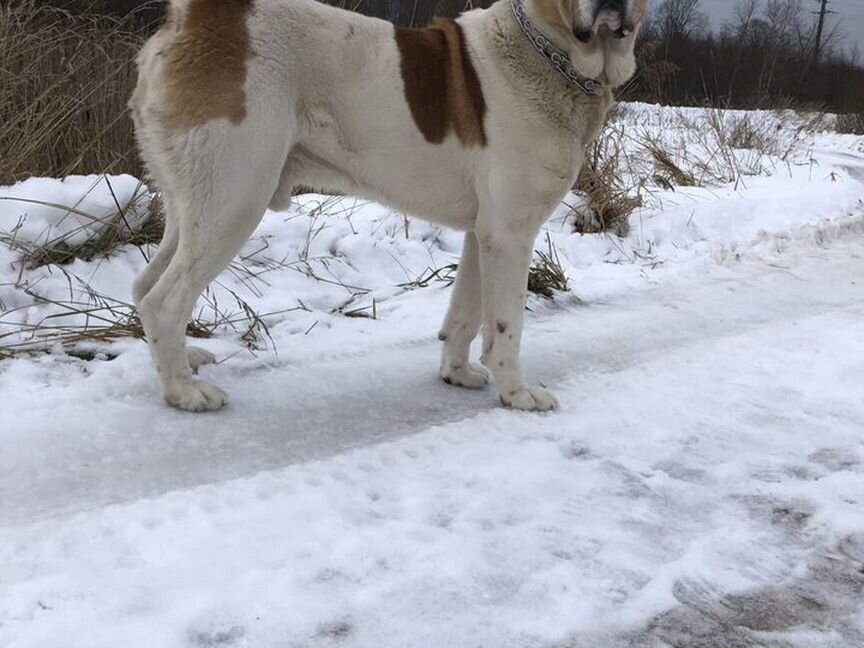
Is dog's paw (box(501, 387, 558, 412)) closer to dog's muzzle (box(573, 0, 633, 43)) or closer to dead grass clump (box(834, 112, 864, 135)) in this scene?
dog's muzzle (box(573, 0, 633, 43))

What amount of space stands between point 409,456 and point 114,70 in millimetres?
4035

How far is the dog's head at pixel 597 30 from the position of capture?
10.1ft

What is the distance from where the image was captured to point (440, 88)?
3.13m

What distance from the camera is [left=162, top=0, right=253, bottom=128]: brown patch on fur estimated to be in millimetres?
2826

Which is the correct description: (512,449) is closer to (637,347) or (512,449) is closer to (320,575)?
(320,575)

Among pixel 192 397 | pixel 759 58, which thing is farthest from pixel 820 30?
pixel 192 397

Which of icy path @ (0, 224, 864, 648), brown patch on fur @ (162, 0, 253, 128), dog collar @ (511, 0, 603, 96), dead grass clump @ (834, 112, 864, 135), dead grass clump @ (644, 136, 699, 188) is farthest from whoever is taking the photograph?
dead grass clump @ (834, 112, 864, 135)

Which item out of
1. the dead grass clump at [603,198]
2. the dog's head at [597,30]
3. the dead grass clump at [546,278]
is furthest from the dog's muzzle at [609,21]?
the dead grass clump at [603,198]

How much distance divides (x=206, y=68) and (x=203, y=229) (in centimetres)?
57

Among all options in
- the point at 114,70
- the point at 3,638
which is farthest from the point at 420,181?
the point at 114,70

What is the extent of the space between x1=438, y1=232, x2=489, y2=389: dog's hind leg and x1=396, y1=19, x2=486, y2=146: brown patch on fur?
56cm

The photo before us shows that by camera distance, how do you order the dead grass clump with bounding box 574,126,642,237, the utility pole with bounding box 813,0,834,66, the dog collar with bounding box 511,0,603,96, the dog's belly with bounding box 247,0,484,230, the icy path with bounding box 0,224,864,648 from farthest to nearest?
the utility pole with bounding box 813,0,834,66 → the dead grass clump with bounding box 574,126,642,237 → the dog collar with bounding box 511,0,603,96 → the dog's belly with bounding box 247,0,484,230 → the icy path with bounding box 0,224,864,648

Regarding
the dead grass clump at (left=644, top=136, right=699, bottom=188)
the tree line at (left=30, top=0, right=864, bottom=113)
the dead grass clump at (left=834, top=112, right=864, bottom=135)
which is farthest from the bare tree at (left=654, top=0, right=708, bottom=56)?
the dead grass clump at (left=644, top=136, right=699, bottom=188)

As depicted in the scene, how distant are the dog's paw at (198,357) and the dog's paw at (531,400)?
1296mm
